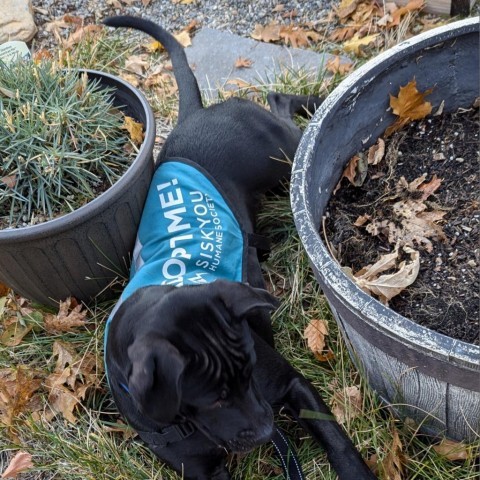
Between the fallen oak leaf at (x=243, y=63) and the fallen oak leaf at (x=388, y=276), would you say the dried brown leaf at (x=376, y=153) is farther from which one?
the fallen oak leaf at (x=243, y=63)

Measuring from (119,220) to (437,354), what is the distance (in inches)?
63.1

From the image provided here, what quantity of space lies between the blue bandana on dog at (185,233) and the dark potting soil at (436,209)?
45 centimetres

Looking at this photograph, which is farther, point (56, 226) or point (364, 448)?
point (56, 226)

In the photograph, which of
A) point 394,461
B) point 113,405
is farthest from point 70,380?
point 394,461

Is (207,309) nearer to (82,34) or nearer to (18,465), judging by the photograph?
(18,465)

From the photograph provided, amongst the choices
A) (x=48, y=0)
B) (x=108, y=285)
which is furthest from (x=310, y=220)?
(x=48, y=0)

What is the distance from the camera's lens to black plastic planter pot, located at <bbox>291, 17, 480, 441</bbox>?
80.0 inches

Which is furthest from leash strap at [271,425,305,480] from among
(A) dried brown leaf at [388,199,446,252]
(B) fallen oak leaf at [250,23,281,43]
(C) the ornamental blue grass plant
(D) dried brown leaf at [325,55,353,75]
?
(B) fallen oak leaf at [250,23,281,43]

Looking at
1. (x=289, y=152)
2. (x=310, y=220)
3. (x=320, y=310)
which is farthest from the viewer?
(x=289, y=152)

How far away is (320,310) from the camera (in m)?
3.07

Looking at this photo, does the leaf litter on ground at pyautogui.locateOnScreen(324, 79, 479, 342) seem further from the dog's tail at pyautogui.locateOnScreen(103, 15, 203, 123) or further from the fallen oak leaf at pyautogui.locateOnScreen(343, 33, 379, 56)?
the fallen oak leaf at pyautogui.locateOnScreen(343, 33, 379, 56)

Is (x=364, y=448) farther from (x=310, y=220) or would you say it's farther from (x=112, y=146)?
(x=112, y=146)

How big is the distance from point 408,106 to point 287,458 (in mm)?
1477

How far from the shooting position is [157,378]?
1.96 meters
